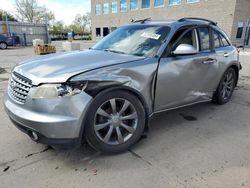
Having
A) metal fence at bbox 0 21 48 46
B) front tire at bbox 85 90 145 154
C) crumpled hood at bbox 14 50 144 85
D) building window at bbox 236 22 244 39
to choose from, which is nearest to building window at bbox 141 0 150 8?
building window at bbox 236 22 244 39

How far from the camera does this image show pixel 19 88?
2.56 meters

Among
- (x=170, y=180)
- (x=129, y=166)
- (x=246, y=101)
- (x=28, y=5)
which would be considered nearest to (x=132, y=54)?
(x=129, y=166)

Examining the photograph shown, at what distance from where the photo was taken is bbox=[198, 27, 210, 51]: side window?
3.82m

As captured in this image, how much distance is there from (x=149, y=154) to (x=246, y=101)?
337 cm

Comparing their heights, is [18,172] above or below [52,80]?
below

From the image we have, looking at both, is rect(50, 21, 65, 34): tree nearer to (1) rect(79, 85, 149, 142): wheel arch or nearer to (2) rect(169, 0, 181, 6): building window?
(2) rect(169, 0, 181, 6): building window

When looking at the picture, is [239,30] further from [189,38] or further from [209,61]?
[189,38]

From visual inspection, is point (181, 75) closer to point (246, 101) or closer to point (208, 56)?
point (208, 56)

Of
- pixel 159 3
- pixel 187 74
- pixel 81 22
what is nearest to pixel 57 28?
pixel 81 22

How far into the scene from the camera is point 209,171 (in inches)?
99.8

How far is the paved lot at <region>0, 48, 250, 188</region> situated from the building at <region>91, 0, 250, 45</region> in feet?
74.8

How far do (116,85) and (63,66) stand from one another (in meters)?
0.66

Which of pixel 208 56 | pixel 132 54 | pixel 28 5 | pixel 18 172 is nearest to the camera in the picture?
pixel 18 172

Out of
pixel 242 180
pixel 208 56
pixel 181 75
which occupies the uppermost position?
pixel 208 56
